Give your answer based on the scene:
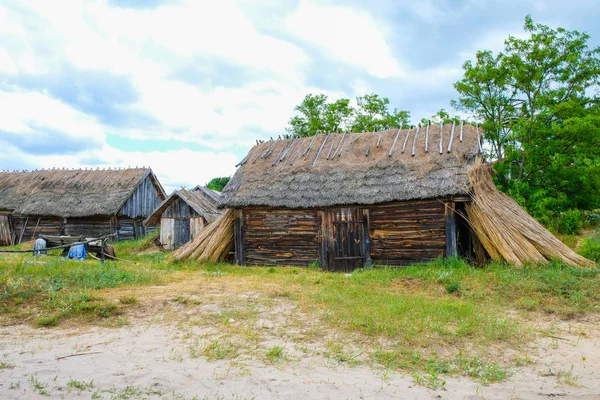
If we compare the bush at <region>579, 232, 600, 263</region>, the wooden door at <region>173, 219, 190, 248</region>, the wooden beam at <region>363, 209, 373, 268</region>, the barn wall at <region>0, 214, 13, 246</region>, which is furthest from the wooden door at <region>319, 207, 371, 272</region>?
the barn wall at <region>0, 214, 13, 246</region>

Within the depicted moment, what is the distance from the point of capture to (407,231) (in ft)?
39.1

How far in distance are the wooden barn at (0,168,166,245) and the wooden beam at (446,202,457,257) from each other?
17108 millimetres

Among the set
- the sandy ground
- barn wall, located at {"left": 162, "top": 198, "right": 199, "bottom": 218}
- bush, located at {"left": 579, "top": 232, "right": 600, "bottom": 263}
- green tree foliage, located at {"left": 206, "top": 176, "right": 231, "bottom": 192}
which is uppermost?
green tree foliage, located at {"left": 206, "top": 176, "right": 231, "bottom": 192}

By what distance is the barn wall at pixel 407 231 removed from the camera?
11.6 m

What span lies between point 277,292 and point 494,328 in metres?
4.03

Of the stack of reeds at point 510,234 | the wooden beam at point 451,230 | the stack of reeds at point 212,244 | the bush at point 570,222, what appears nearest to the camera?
the stack of reeds at point 510,234

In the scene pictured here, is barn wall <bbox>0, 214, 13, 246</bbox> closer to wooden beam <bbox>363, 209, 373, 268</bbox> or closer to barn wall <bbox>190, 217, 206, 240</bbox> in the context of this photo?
barn wall <bbox>190, 217, 206, 240</bbox>

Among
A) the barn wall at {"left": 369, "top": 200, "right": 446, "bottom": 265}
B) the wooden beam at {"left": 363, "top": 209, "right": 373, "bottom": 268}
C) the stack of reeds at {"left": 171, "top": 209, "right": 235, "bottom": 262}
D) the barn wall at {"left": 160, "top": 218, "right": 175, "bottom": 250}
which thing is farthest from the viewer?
the barn wall at {"left": 160, "top": 218, "right": 175, "bottom": 250}

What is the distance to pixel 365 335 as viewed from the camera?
5820 millimetres

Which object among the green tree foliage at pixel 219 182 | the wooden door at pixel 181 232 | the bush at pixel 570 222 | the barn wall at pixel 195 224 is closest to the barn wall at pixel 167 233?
the wooden door at pixel 181 232

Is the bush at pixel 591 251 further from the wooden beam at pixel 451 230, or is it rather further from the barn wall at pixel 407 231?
the barn wall at pixel 407 231

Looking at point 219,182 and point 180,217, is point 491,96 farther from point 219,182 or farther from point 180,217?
point 219,182

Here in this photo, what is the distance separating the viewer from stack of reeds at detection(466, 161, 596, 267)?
9.68 m

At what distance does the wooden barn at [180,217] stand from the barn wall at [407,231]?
9.28 meters
